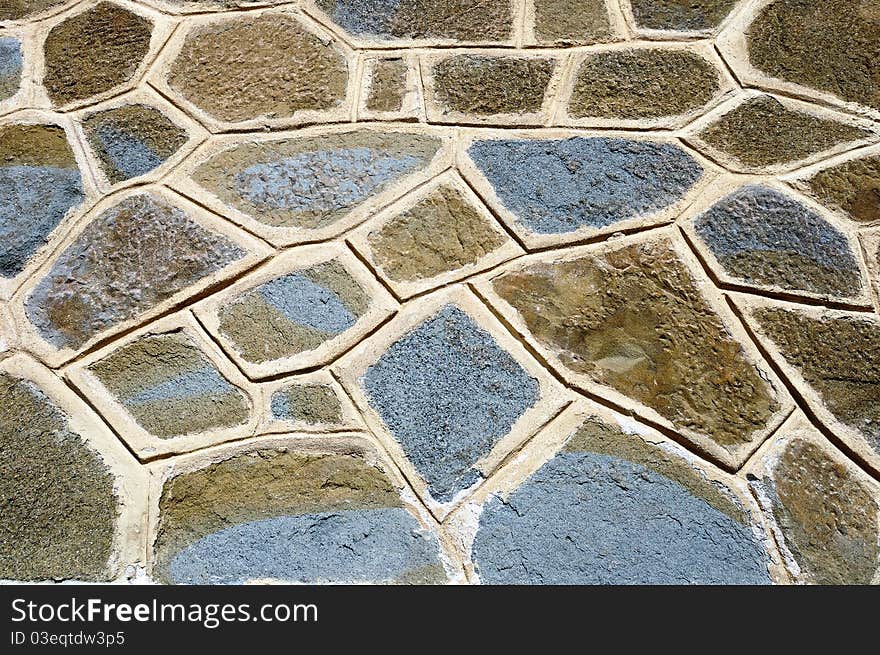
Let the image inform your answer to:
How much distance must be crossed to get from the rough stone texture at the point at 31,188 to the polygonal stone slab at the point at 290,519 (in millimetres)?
779

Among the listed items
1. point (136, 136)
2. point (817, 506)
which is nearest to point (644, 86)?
point (817, 506)

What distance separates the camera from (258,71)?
8.66 feet

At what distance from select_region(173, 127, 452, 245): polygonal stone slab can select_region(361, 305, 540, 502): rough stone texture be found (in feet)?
1.36

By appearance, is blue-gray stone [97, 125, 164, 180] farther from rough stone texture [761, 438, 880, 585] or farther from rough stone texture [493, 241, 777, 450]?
rough stone texture [761, 438, 880, 585]

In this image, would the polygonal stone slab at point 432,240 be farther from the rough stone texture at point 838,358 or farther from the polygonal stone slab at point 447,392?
the rough stone texture at point 838,358

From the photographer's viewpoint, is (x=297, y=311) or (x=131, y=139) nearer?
(x=297, y=311)

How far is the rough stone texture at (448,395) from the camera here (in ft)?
6.50

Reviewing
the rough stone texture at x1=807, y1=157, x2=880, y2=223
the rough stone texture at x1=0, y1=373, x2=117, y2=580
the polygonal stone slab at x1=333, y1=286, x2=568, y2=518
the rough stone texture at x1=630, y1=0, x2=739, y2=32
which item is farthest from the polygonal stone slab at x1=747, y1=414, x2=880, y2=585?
the rough stone texture at x1=0, y1=373, x2=117, y2=580

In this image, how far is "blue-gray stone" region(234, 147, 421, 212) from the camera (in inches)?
92.6

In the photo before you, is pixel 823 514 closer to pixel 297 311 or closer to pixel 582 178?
pixel 582 178

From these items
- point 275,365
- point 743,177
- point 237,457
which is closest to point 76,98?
point 275,365

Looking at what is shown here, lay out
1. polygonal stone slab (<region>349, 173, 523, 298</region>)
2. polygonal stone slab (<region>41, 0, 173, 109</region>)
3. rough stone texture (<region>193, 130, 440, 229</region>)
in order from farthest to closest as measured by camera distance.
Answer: polygonal stone slab (<region>41, 0, 173, 109</region>) < rough stone texture (<region>193, 130, 440, 229</region>) < polygonal stone slab (<region>349, 173, 523, 298</region>)

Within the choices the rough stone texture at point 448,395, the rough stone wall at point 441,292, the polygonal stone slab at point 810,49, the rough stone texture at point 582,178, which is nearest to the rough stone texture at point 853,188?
the rough stone wall at point 441,292

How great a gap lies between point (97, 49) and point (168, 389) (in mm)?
1276
